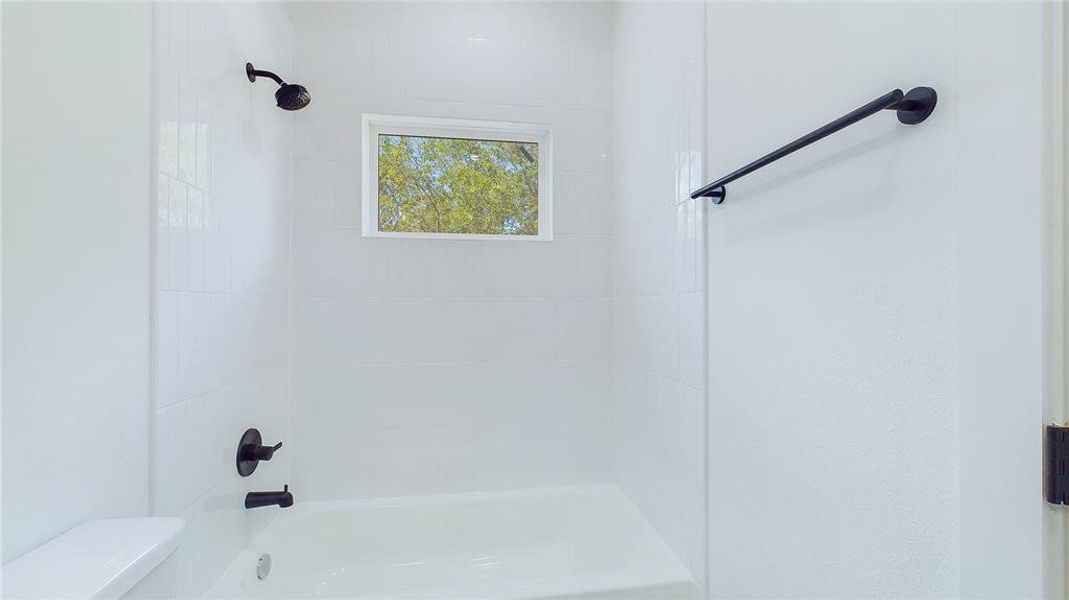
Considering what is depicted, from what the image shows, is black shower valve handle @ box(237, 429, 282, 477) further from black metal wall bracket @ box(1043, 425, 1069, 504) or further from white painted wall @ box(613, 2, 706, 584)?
black metal wall bracket @ box(1043, 425, 1069, 504)

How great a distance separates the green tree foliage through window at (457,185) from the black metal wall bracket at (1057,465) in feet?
5.96

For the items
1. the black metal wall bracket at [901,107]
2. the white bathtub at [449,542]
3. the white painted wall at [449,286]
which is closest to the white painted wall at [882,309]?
the black metal wall bracket at [901,107]

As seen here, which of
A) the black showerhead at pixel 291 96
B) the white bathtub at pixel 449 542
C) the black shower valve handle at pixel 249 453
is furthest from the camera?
the white bathtub at pixel 449 542

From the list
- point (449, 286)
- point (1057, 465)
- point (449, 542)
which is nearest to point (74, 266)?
point (449, 286)

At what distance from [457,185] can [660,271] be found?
100 cm

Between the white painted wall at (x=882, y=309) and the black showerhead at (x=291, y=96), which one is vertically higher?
the black showerhead at (x=291, y=96)

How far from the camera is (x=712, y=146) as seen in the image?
51.7 inches

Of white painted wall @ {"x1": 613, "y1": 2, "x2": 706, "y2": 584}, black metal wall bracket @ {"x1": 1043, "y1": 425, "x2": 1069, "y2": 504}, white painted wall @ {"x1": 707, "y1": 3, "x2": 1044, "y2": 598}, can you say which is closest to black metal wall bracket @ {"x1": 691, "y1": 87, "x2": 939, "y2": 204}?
white painted wall @ {"x1": 707, "y1": 3, "x2": 1044, "y2": 598}

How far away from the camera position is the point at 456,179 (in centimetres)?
217

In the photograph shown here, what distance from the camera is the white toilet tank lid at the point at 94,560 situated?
643 millimetres

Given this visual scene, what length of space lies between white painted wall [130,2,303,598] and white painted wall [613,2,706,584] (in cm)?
123

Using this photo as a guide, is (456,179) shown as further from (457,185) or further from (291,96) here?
(291,96)

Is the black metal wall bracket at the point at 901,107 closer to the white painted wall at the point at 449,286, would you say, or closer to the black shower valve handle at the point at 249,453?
the white painted wall at the point at 449,286

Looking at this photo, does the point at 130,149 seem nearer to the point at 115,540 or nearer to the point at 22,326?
the point at 22,326
